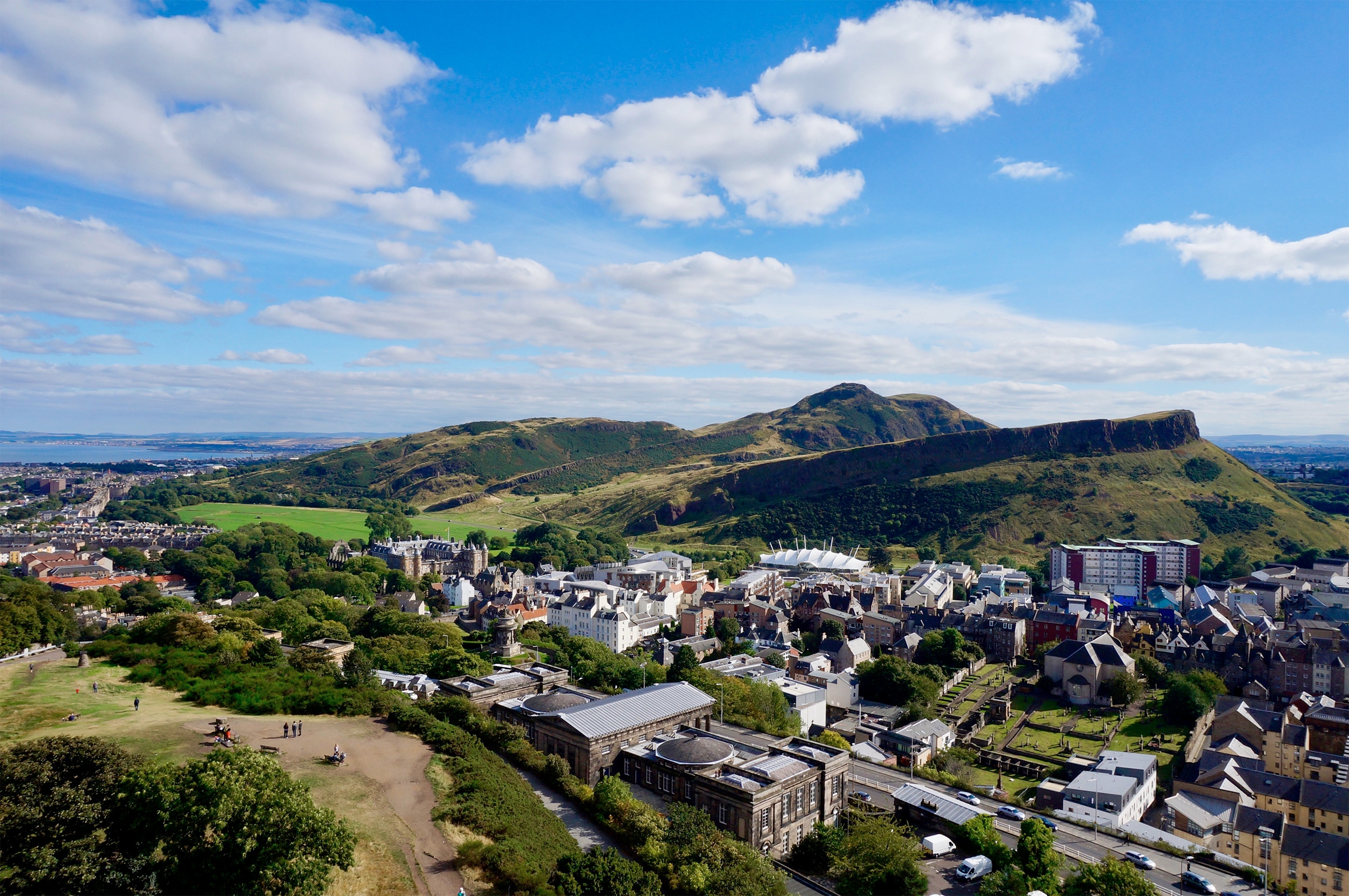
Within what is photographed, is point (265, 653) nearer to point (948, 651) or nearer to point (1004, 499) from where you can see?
point (948, 651)

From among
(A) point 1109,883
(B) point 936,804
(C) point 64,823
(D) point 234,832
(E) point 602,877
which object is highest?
(C) point 64,823

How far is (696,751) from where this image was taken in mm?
37562

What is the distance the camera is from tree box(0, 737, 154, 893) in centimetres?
2084

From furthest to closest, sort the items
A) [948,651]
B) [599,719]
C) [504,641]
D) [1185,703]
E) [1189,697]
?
[948,651] < [504,641] < [1185,703] < [1189,697] < [599,719]

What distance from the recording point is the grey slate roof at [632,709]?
131ft

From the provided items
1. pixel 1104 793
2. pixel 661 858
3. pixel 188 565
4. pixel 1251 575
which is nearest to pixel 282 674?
pixel 661 858

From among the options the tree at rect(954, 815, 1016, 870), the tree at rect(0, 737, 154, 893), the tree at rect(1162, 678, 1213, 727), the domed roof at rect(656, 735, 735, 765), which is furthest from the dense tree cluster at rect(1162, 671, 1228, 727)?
the tree at rect(0, 737, 154, 893)

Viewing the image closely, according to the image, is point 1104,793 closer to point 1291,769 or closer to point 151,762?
point 1291,769

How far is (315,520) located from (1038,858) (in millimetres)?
165877

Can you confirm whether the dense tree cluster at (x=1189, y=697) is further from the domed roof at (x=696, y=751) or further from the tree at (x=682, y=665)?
the domed roof at (x=696, y=751)

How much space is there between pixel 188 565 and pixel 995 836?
105m

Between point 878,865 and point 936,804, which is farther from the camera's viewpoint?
point 936,804

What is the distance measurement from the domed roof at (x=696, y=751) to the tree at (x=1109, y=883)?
15.4 metres

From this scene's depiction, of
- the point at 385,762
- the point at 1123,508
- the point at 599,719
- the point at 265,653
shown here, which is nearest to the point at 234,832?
the point at 385,762
